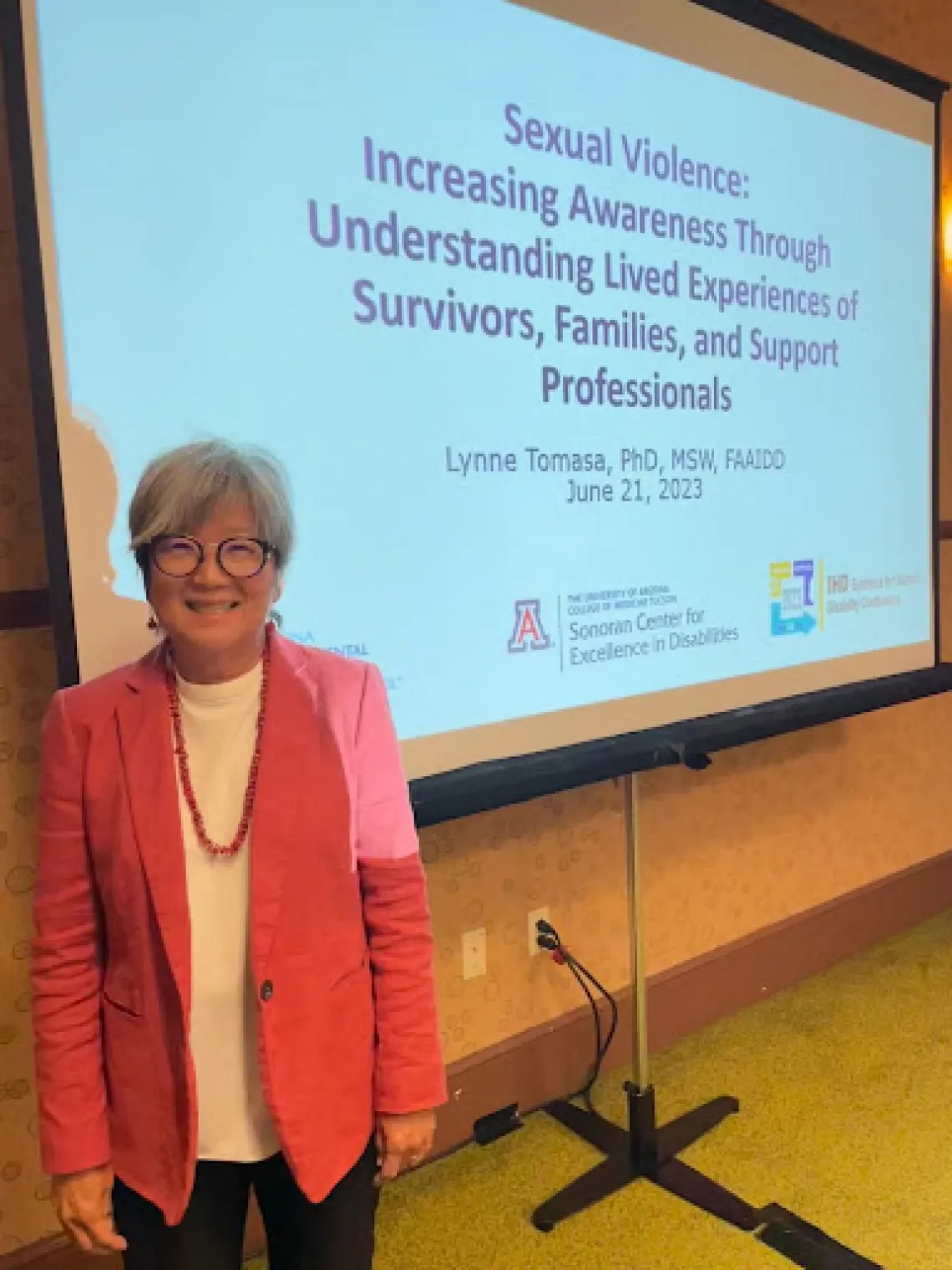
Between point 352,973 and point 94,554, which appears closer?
point 352,973

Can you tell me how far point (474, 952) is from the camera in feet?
7.07

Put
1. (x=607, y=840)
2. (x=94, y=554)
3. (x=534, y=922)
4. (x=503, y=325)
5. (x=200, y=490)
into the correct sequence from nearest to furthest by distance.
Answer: (x=200, y=490) → (x=94, y=554) → (x=503, y=325) → (x=534, y=922) → (x=607, y=840)

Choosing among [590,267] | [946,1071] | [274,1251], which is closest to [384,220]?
[590,267]

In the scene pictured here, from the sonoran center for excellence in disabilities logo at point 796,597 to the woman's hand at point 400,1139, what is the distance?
139 cm

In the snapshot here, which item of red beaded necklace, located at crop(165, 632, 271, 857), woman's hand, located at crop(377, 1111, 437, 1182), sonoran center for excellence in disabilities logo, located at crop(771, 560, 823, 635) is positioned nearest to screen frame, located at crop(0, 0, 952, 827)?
sonoran center for excellence in disabilities logo, located at crop(771, 560, 823, 635)

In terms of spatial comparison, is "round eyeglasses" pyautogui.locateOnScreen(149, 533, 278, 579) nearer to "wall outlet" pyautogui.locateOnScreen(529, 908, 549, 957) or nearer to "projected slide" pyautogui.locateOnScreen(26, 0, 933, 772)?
"projected slide" pyautogui.locateOnScreen(26, 0, 933, 772)

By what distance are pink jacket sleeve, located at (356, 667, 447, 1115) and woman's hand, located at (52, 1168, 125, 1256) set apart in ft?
0.93

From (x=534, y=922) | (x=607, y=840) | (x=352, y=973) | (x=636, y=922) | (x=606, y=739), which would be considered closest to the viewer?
(x=352, y=973)

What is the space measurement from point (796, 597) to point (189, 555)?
5.21 ft

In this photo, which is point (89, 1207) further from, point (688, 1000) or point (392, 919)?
point (688, 1000)

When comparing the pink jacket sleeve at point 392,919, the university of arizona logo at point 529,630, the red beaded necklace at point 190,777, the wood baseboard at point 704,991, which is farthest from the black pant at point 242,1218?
the wood baseboard at point 704,991

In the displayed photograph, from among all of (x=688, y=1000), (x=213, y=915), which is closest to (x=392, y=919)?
(x=213, y=915)

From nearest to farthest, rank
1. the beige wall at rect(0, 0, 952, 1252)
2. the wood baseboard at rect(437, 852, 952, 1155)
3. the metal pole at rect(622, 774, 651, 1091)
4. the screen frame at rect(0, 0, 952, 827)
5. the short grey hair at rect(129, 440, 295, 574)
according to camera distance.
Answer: the short grey hair at rect(129, 440, 295, 574) < the screen frame at rect(0, 0, 952, 827) < the beige wall at rect(0, 0, 952, 1252) < the metal pole at rect(622, 774, 651, 1091) < the wood baseboard at rect(437, 852, 952, 1155)

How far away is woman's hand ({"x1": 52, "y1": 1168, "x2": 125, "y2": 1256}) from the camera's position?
1092 mm
